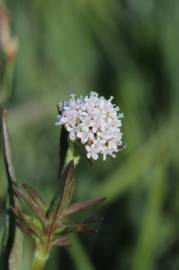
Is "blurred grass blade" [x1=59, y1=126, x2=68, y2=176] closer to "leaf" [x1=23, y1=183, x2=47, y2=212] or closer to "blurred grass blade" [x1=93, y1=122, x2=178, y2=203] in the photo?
"leaf" [x1=23, y1=183, x2=47, y2=212]

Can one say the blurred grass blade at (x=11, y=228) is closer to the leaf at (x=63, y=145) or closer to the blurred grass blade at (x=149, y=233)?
the leaf at (x=63, y=145)

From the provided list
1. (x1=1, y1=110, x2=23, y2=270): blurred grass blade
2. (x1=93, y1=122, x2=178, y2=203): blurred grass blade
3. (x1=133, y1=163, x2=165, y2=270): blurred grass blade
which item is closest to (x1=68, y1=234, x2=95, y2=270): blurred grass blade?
(x1=133, y1=163, x2=165, y2=270): blurred grass blade

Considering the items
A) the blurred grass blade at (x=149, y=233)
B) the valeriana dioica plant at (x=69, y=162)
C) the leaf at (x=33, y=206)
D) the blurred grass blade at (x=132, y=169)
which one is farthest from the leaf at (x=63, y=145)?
the blurred grass blade at (x=132, y=169)

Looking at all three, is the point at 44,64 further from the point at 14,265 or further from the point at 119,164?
the point at 14,265

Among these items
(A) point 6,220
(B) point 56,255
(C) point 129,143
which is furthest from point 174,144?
(A) point 6,220

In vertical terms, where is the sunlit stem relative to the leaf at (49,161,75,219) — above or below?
above

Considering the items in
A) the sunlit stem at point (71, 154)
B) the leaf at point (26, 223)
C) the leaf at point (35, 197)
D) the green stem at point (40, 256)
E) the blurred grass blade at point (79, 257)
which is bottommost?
the blurred grass blade at point (79, 257)

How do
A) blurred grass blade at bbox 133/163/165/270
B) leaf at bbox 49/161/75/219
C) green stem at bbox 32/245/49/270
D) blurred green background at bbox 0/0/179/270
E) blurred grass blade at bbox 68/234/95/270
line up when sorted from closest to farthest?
leaf at bbox 49/161/75/219 < green stem at bbox 32/245/49/270 < blurred grass blade at bbox 133/163/165/270 < blurred grass blade at bbox 68/234/95/270 < blurred green background at bbox 0/0/179/270
